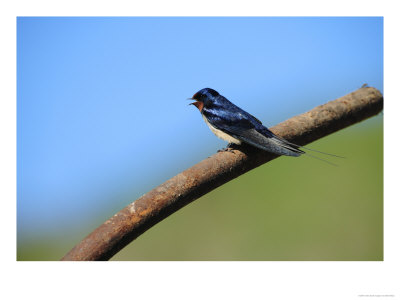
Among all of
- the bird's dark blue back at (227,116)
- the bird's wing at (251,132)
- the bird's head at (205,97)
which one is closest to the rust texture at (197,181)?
the bird's wing at (251,132)

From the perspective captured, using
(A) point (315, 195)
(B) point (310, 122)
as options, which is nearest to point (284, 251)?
(A) point (315, 195)

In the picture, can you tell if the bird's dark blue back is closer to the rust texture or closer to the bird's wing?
the bird's wing

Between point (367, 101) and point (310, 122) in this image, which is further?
point (367, 101)

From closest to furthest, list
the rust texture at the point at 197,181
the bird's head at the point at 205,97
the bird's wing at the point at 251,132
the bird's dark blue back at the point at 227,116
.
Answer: the rust texture at the point at 197,181, the bird's wing at the point at 251,132, the bird's dark blue back at the point at 227,116, the bird's head at the point at 205,97

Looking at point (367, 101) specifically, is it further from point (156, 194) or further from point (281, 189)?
point (156, 194)

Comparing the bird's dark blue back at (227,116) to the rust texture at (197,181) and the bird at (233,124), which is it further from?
the rust texture at (197,181)
